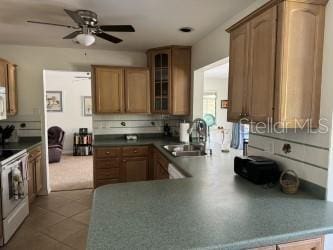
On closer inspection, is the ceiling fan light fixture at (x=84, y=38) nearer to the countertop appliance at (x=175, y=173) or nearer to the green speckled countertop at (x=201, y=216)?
the green speckled countertop at (x=201, y=216)

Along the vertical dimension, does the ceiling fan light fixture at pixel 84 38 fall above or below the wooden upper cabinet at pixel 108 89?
above

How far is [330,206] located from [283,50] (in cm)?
96

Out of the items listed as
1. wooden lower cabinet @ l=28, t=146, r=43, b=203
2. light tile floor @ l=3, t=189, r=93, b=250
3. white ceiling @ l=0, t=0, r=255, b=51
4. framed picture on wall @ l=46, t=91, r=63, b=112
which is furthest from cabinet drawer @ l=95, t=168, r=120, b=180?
framed picture on wall @ l=46, t=91, r=63, b=112

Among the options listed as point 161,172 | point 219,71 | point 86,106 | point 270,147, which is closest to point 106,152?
point 161,172

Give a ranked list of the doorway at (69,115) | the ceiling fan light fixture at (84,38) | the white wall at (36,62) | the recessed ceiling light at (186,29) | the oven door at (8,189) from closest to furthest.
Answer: the ceiling fan light fixture at (84,38), the oven door at (8,189), the recessed ceiling light at (186,29), the white wall at (36,62), the doorway at (69,115)

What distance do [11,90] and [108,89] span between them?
1.39 metres

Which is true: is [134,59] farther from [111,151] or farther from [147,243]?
[147,243]

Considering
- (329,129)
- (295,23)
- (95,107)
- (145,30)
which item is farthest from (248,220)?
(95,107)

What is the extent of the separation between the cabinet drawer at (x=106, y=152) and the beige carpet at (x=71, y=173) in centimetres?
106

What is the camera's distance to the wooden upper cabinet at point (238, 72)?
1.77 m

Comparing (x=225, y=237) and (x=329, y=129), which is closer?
(x=225, y=237)

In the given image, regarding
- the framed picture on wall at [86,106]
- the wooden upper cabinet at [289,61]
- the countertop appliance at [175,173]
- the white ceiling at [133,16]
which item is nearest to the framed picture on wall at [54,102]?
the framed picture on wall at [86,106]

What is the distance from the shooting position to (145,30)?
9.89 feet

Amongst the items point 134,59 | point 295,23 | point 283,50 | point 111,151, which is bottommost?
point 111,151
